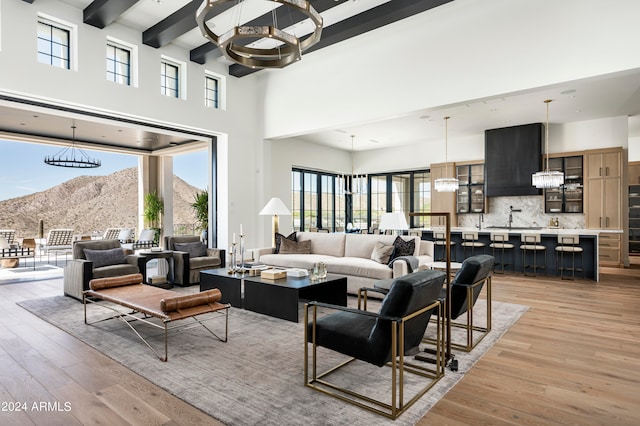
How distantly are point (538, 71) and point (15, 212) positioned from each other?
14427 mm

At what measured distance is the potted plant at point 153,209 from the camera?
12080mm

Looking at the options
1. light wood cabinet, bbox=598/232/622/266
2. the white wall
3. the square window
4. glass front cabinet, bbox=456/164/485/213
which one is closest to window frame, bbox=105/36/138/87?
the square window

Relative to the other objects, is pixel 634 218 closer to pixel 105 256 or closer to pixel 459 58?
pixel 459 58

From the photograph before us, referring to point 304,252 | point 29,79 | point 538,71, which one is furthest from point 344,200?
point 29,79

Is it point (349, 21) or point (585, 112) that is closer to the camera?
point (349, 21)

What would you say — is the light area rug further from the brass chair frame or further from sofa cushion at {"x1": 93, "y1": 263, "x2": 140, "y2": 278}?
sofa cushion at {"x1": 93, "y1": 263, "x2": 140, "y2": 278}

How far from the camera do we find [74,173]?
13039mm

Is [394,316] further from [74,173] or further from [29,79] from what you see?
[74,173]

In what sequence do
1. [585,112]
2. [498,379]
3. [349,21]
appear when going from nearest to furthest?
[498,379] < [349,21] < [585,112]

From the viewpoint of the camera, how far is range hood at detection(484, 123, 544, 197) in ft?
29.5

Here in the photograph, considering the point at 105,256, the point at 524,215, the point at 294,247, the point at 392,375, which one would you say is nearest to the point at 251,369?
the point at 392,375

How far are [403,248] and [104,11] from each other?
584cm

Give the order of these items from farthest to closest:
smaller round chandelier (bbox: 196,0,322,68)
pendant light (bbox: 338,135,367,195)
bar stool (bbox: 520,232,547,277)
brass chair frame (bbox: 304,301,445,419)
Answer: pendant light (bbox: 338,135,367,195)
bar stool (bbox: 520,232,547,277)
smaller round chandelier (bbox: 196,0,322,68)
brass chair frame (bbox: 304,301,445,419)

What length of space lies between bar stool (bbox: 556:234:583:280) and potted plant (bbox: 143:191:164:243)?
36.1 ft
